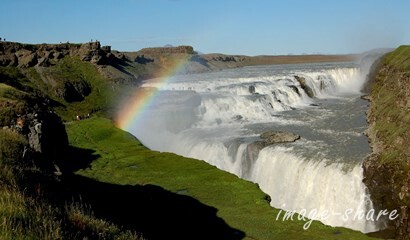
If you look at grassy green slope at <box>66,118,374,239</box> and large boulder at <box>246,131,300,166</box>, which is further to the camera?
large boulder at <box>246,131,300,166</box>

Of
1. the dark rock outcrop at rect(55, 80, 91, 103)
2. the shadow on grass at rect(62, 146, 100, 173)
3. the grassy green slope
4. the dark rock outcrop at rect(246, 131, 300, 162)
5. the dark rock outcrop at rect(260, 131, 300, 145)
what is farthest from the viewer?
the dark rock outcrop at rect(55, 80, 91, 103)

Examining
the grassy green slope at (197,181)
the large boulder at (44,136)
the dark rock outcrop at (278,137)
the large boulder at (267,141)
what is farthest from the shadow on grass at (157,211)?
the dark rock outcrop at (278,137)

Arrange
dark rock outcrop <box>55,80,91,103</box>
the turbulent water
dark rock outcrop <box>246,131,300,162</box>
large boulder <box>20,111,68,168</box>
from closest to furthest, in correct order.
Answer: large boulder <box>20,111,68,168</box> → the turbulent water → dark rock outcrop <box>246,131,300,162</box> → dark rock outcrop <box>55,80,91,103</box>

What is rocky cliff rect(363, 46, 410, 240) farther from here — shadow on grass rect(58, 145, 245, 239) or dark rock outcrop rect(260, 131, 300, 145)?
shadow on grass rect(58, 145, 245, 239)

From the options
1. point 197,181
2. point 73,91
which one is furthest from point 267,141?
point 73,91

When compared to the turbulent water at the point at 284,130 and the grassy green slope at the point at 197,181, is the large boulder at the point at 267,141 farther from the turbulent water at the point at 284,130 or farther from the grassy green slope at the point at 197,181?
the grassy green slope at the point at 197,181

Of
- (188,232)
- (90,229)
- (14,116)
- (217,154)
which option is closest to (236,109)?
(217,154)

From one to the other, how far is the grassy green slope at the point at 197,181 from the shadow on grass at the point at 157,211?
73 centimetres

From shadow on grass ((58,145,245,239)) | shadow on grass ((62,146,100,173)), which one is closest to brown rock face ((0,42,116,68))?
shadow on grass ((62,146,100,173))

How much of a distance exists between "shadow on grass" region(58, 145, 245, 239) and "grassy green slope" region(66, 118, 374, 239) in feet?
2.40

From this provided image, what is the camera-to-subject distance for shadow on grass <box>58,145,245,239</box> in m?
19.6

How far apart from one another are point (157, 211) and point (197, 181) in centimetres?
581

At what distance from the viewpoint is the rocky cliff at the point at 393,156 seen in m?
25.6

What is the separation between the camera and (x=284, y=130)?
4466 cm
